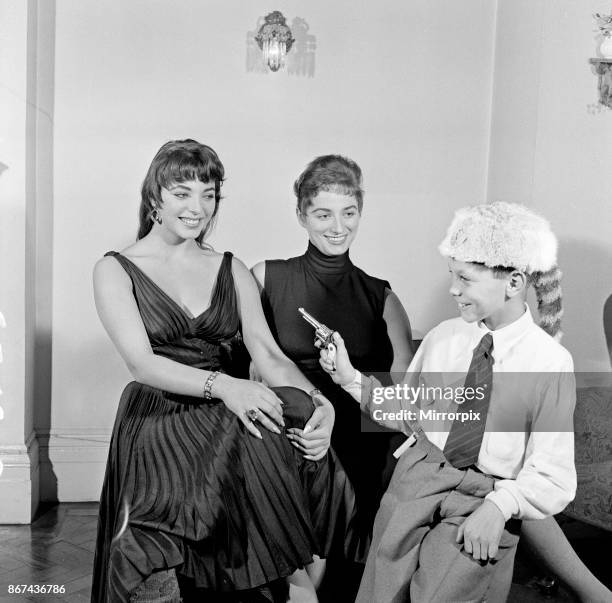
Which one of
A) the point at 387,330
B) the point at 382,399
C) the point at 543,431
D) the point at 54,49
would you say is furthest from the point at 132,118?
the point at 543,431

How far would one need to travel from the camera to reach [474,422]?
6.31 feet

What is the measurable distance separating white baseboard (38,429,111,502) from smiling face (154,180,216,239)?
1.26 meters

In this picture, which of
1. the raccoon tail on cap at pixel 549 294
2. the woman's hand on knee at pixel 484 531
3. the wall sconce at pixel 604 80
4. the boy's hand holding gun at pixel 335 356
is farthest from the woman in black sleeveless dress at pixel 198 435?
the wall sconce at pixel 604 80

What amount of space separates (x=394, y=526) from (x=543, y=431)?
1.43 feet

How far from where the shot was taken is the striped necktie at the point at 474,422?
1.92m

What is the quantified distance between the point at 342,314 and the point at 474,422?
2.13 ft

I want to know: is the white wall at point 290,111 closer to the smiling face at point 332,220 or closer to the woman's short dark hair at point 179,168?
the smiling face at point 332,220

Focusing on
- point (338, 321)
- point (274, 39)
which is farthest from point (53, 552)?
point (274, 39)

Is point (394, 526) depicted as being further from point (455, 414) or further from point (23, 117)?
point (23, 117)

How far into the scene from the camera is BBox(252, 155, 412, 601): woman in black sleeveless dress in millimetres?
2357

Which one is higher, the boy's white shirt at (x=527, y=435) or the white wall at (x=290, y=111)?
the white wall at (x=290, y=111)

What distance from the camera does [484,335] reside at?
1950 mm

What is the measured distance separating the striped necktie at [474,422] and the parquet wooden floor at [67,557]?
0.84m

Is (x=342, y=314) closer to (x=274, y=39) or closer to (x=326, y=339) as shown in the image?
(x=326, y=339)
